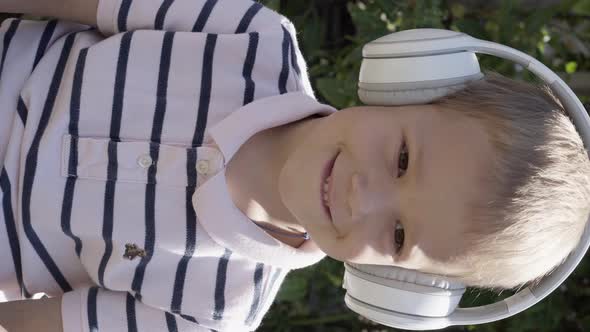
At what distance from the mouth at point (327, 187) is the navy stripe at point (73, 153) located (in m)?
0.52

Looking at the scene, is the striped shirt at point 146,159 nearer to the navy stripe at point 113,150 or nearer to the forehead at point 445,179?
the navy stripe at point 113,150

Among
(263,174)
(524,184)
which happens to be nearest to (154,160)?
(263,174)

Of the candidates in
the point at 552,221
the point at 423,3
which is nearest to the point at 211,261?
the point at 552,221

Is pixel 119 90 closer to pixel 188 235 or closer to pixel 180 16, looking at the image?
pixel 180 16

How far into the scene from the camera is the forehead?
1285mm

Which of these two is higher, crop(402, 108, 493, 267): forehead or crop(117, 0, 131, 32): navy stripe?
crop(117, 0, 131, 32): navy stripe

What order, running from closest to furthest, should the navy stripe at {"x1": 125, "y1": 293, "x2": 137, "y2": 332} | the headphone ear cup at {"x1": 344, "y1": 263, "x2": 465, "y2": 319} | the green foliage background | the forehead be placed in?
the forehead → the headphone ear cup at {"x1": 344, "y1": 263, "x2": 465, "y2": 319} → the navy stripe at {"x1": 125, "y1": 293, "x2": 137, "y2": 332} → the green foliage background

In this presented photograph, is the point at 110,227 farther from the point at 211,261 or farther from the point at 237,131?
the point at 237,131

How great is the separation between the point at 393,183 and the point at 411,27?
100 cm

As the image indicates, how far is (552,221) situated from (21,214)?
1.09 m

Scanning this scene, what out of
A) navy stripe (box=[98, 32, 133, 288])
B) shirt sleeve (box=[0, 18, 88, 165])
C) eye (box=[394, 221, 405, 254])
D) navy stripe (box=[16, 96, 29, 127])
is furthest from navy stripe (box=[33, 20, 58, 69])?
eye (box=[394, 221, 405, 254])

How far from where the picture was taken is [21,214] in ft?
4.87

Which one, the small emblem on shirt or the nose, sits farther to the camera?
the small emblem on shirt

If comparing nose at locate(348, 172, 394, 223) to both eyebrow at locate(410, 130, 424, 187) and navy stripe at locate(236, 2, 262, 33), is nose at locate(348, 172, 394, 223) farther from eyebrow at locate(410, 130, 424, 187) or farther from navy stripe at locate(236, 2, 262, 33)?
navy stripe at locate(236, 2, 262, 33)
